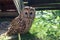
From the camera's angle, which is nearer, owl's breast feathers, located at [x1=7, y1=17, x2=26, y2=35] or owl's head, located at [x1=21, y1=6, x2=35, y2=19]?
owl's head, located at [x1=21, y1=6, x2=35, y2=19]

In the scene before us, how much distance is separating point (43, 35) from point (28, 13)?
26.9 inches

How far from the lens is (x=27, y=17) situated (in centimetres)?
422

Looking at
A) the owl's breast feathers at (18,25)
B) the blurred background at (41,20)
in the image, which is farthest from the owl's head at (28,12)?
the blurred background at (41,20)

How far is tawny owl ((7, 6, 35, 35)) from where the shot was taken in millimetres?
4180

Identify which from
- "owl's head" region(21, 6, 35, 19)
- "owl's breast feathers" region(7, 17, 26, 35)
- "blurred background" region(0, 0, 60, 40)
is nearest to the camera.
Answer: "owl's head" region(21, 6, 35, 19)

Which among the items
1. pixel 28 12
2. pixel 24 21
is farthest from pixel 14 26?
pixel 28 12

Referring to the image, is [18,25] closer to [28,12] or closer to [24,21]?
[24,21]

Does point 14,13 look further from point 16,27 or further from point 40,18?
point 16,27

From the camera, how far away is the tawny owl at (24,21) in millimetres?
4180

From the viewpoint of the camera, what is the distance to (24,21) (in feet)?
14.1

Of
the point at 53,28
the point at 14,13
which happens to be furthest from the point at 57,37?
the point at 14,13

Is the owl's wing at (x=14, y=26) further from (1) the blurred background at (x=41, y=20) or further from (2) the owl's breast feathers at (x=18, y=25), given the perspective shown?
(1) the blurred background at (x=41, y=20)

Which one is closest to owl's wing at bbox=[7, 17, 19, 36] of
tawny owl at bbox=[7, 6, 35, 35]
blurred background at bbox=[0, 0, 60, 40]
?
tawny owl at bbox=[7, 6, 35, 35]

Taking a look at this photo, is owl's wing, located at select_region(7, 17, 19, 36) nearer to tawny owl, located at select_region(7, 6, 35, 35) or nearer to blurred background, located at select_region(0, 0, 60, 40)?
tawny owl, located at select_region(7, 6, 35, 35)
